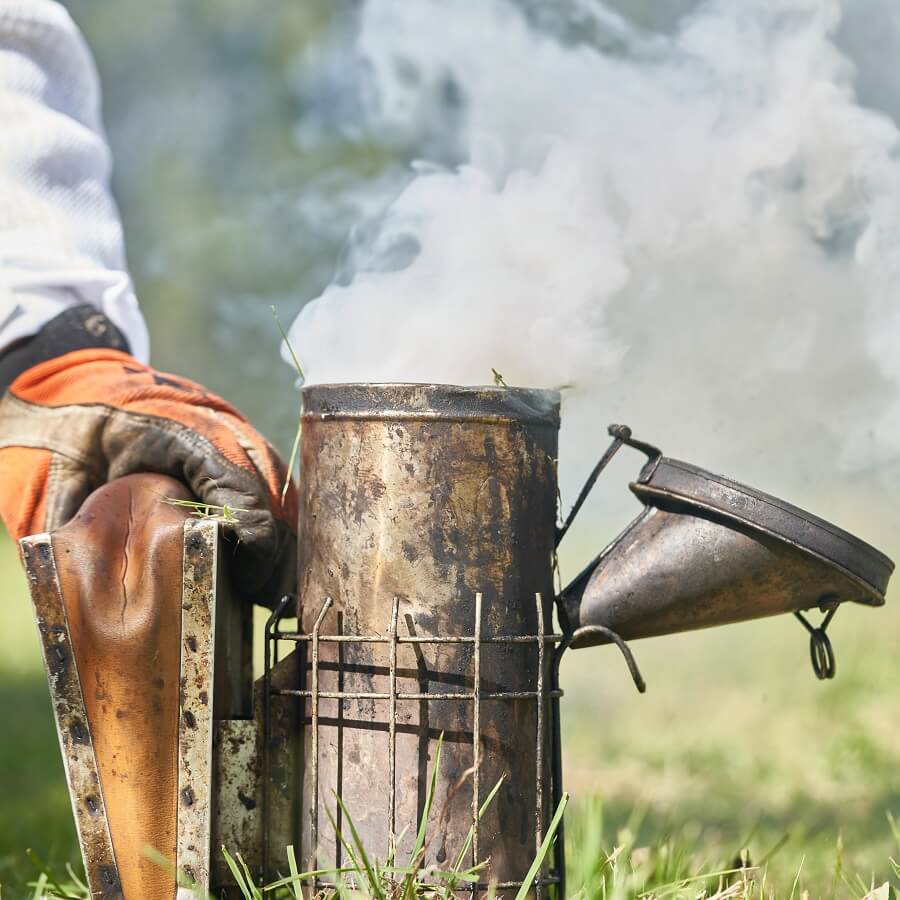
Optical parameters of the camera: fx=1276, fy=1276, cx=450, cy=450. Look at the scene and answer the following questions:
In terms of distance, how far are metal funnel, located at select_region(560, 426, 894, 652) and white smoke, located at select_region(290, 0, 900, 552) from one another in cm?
23

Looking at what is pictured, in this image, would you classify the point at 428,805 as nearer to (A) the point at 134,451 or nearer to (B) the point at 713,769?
(A) the point at 134,451

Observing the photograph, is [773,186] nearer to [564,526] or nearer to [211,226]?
[564,526]

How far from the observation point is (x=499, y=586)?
229 centimetres

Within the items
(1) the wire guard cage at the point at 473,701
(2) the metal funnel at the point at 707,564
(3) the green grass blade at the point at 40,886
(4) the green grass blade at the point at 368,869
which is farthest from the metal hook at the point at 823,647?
(3) the green grass blade at the point at 40,886

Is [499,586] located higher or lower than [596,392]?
lower

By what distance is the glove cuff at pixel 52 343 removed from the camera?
9.43 feet

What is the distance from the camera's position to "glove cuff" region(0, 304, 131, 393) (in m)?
2.87

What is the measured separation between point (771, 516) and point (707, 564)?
16 cm

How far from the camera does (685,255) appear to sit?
311 centimetres

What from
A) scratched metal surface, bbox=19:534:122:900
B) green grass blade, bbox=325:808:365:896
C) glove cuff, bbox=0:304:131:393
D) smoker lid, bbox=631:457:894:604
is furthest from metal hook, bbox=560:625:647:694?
glove cuff, bbox=0:304:131:393

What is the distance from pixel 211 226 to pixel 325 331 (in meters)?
11.8

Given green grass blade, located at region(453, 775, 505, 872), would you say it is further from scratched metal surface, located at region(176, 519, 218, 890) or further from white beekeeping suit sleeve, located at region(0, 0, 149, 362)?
white beekeeping suit sleeve, located at region(0, 0, 149, 362)

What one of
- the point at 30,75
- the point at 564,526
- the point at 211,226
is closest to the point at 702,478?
the point at 564,526

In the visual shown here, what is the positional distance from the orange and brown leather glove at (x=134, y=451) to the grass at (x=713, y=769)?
2.14ft
